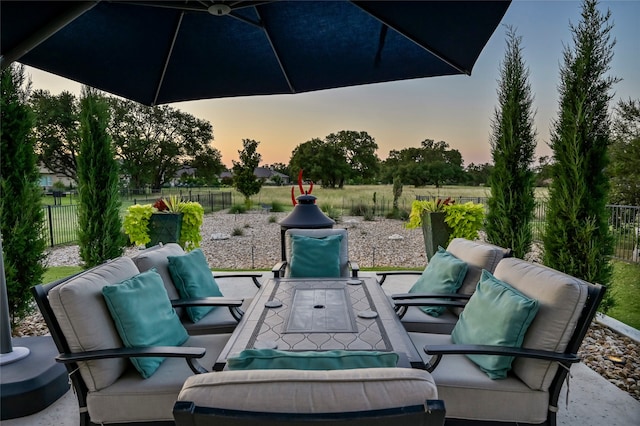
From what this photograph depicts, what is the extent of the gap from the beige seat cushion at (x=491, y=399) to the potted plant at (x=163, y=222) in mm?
3747

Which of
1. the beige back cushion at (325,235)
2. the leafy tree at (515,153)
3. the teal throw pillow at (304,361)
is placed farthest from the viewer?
the leafy tree at (515,153)

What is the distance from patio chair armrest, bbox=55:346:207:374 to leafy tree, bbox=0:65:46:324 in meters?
2.47

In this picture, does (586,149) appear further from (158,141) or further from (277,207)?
(158,141)

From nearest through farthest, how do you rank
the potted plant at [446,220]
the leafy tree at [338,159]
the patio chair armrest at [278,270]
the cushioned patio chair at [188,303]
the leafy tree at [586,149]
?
the cushioned patio chair at [188,303]
the patio chair armrest at [278,270]
the leafy tree at [586,149]
the potted plant at [446,220]
the leafy tree at [338,159]

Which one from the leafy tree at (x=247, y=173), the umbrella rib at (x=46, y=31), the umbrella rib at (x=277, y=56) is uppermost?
the umbrella rib at (x=277, y=56)

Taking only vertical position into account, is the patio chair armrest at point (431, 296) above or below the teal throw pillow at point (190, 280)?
below

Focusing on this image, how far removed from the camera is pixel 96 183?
440cm

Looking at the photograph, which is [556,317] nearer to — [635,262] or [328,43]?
[328,43]

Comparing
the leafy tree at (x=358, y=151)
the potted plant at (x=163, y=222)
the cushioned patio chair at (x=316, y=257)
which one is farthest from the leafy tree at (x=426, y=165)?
the potted plant at (x=163, y=222)

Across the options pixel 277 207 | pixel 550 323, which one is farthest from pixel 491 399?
pixel 277 207

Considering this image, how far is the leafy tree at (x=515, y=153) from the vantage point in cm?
430

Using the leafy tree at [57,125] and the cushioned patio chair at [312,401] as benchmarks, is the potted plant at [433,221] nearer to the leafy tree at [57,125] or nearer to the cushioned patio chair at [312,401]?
the cushioned patio chair at [312,401]

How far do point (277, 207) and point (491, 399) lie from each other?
8256 mm

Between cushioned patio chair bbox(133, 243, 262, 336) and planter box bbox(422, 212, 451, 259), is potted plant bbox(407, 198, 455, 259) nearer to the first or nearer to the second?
planter box bbox(422, 212, 451, 259)
